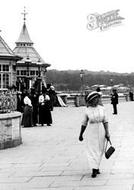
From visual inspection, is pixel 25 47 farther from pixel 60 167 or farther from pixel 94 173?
pixel 94 173

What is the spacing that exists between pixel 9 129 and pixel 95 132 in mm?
4610

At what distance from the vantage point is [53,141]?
49.5 ft

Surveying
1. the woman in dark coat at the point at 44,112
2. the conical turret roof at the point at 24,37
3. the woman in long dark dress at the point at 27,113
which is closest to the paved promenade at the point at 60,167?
the woman in long dark dress at the point at 27,113

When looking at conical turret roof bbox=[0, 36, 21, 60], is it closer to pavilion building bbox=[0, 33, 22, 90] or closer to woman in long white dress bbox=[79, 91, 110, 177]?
pavilion building bbox=[0, 33, 22, 90]

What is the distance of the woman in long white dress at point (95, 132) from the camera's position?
883cm

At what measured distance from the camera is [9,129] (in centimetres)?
1313

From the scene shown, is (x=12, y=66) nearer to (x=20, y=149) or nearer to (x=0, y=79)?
(x=0, y=79)

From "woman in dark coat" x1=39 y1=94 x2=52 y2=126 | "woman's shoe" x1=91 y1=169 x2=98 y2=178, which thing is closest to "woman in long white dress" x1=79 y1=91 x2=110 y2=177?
"woman's shoe" x1=91 y1=169 x2=98 y2=178

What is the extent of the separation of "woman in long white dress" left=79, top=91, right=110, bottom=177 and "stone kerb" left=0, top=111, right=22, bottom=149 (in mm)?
4235

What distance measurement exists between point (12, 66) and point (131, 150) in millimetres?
29917

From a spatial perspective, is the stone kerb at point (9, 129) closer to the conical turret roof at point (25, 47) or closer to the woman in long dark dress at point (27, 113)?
the woman in long dark dress at point (27, 113)

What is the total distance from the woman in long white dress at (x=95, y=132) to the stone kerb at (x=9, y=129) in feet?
13.9

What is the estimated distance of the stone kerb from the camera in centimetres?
1294

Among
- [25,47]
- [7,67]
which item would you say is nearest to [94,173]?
[7,67]
